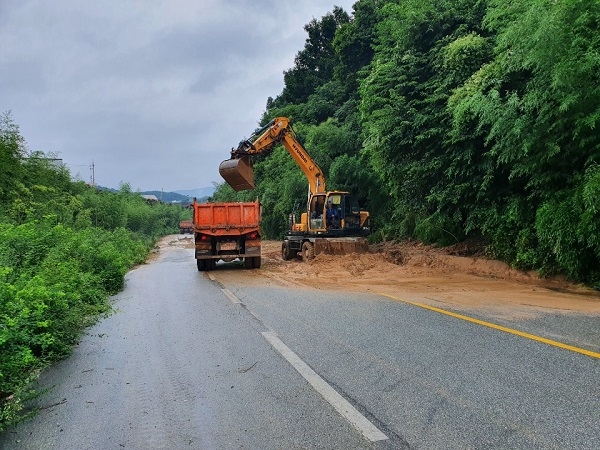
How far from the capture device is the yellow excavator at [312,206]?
1814cm

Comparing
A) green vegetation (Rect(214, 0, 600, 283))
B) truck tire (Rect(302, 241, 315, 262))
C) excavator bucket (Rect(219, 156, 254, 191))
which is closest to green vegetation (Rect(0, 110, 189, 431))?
excavator bucket (Rect(219, 156, 254, 191))

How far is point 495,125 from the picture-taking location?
11375 mm

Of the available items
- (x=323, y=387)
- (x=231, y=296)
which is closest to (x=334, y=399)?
(x=323, y=387)

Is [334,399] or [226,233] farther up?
[226,233]

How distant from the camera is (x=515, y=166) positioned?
12281mm

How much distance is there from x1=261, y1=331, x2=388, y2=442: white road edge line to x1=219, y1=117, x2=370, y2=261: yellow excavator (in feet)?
39.0

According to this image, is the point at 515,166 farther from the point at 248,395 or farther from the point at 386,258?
the point at 248,395

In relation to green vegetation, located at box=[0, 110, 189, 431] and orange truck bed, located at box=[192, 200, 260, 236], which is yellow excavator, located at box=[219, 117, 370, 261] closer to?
orange truck bed, located at box=[192, 200, 260, 236]

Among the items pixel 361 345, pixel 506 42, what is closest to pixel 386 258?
pixel 506 42

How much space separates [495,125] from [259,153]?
391 inches

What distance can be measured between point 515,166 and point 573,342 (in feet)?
23.3

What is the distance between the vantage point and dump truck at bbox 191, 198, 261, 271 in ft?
57.9

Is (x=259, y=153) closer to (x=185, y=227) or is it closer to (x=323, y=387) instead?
(x=323, y=387)

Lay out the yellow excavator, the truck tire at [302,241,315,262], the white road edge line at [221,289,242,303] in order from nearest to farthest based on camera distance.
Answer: the white road edge line at [221,289,242,303], the yellow excavator, the truck tire at [302,241,315,262]
